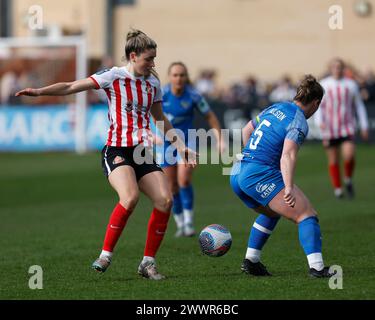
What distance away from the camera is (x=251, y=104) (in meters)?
27.1

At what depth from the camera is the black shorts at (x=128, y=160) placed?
838 cm

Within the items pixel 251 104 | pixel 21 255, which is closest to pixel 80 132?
pixel 251 104

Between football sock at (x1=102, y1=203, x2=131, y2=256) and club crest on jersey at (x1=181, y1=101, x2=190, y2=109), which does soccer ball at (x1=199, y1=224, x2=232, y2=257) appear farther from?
club crest on jersey at (x1=181, y1=101, x2=190, y2=109)

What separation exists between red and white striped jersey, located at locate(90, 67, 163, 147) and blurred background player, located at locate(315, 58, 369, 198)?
301 inches

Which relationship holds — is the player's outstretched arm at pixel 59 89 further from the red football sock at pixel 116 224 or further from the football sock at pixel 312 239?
the football sock at pixel 312 239

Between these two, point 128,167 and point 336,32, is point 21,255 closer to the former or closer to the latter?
point 128,167

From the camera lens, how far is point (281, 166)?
25.5ft

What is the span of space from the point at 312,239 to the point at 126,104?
2045mm

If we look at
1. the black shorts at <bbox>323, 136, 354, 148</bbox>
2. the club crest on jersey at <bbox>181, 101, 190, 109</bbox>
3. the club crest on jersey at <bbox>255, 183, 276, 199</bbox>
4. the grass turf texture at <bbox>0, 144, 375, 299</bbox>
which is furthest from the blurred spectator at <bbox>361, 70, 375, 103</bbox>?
the club crest on jersey at <bbox>255, 183, 276, 199</bbox>

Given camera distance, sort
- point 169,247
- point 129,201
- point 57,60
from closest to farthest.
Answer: point 129,201
point 169,247
point 57,60

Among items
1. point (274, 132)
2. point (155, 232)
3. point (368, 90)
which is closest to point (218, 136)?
point (155, 232)

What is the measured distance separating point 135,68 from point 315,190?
892 centimetres

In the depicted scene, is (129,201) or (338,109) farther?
(338,109)

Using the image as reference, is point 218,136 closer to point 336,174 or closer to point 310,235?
point 310,235
